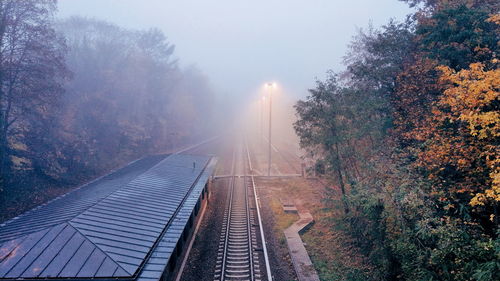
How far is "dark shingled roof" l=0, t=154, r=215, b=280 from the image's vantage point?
9.06 meters

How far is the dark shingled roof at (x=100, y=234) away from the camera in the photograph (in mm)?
9062

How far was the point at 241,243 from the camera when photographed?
1645 cm

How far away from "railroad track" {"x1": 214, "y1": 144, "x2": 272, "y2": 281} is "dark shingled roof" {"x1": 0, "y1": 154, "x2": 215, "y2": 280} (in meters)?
2.96

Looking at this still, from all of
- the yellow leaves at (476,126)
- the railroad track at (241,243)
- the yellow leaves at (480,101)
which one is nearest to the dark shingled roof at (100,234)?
the railroad track at (241,243)

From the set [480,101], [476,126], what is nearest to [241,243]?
[476,126]

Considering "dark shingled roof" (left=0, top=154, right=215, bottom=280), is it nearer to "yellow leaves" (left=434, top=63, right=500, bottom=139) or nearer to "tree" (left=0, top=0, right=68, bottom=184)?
"tree" (left=0, top=0, right=68, bottom=184)

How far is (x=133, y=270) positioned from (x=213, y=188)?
19.7 meters

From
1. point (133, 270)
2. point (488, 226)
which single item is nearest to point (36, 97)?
point (133, 270)

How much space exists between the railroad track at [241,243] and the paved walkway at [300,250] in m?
1.64

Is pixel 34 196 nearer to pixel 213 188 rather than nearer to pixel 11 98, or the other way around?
pixel 11 98

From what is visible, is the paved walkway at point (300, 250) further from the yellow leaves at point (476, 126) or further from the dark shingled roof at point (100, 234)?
the yellow leaves at point (476, 126)

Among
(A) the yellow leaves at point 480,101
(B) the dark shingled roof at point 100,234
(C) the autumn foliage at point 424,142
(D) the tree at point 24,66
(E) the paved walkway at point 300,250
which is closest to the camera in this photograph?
(A) the yellow leaves at point 480,101

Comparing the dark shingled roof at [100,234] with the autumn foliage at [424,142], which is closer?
the dark shingled roof at [100,234]

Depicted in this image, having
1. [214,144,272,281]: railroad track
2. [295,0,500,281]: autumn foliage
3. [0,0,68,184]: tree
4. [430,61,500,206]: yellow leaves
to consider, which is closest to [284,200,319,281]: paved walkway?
[214,144,272,281]: railroad track
